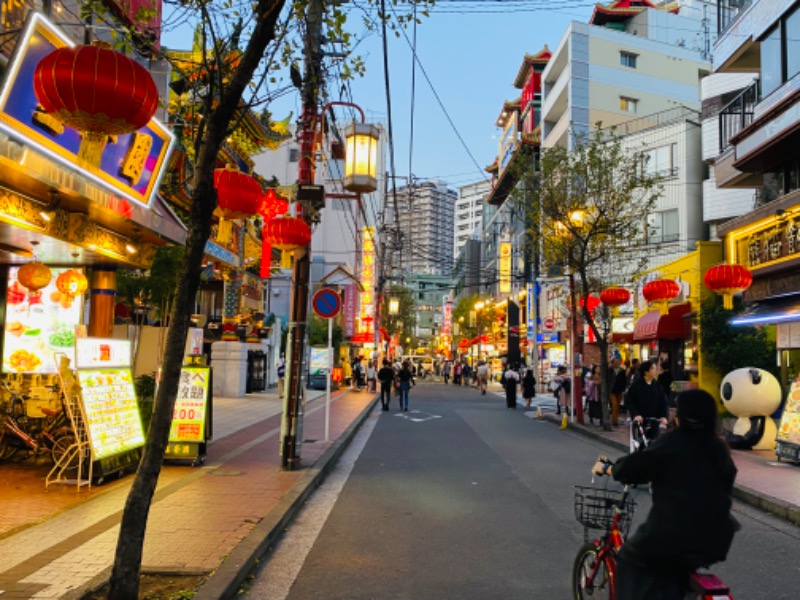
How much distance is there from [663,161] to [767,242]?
18686mm

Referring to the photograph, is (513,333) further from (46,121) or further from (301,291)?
(46,121)

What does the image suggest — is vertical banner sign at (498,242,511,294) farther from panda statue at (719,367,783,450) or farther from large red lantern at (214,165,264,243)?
large red lantern at (214,165,264,243)

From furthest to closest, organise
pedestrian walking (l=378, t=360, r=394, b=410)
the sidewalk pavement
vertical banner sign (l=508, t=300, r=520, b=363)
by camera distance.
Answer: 1. vertical banner sign (l=508, t=300, r=520, b=363)
2. pedestrian walking (l=378, t=360, r=394, b=410)
3. the sidewalk pavement

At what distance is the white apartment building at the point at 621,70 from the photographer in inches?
1570

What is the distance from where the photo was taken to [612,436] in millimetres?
15477

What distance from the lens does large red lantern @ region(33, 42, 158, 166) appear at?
469 cm

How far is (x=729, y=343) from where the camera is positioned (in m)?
16.3

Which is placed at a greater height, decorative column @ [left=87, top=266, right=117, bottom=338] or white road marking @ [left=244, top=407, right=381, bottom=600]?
decorative column @ [left=87, top=266, right=117, bottom=338]

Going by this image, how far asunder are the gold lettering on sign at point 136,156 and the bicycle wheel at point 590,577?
7309 mm

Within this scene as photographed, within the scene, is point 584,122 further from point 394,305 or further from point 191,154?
point 191,154

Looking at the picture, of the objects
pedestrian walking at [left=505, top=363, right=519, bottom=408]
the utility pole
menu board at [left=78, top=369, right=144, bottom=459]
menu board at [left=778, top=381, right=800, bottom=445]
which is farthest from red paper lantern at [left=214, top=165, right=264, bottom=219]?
pedestrian walking at [left=505, top=363, right=519, bottom=408]

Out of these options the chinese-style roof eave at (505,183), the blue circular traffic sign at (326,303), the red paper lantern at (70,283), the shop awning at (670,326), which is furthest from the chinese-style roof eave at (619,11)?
the red paper lantern at (70,283)

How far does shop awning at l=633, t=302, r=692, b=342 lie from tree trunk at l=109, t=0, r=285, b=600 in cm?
1699

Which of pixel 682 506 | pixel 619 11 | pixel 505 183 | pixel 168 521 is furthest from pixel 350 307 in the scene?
pixel 682 506
